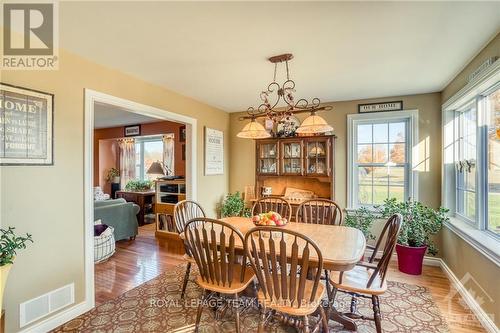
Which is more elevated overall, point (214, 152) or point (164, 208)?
point (214, 152)

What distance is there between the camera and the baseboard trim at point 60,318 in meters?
2.03

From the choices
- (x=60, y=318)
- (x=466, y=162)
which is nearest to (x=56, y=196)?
(x=60, y=318)

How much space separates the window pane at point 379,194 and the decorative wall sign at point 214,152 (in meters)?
2.60

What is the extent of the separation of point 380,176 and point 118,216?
14.5ft

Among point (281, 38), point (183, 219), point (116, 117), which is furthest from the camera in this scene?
point (116, 117)

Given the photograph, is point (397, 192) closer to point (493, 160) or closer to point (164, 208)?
point (493, 160)

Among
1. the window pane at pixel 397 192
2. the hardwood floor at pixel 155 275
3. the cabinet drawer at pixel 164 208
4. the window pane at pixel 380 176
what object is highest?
the window pane at pixel 380 176

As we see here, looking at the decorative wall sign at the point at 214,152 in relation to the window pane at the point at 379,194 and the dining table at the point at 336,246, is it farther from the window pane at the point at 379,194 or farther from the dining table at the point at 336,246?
the window pane at the point at 379,194

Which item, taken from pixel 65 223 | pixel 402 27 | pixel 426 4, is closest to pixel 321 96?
pixel 402 27

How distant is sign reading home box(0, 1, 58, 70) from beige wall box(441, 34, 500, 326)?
3438 millimetres

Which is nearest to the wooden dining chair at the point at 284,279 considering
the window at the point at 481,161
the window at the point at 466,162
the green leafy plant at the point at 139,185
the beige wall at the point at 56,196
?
the beige wall at the point at 56,196

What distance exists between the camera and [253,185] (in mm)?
4652

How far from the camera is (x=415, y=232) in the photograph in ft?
10.5

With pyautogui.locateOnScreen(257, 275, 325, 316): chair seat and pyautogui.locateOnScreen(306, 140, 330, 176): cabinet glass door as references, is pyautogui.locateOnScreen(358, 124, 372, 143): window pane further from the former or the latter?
pyautogui.locateOnScreen(257, 275, 325, 316): chair seat
